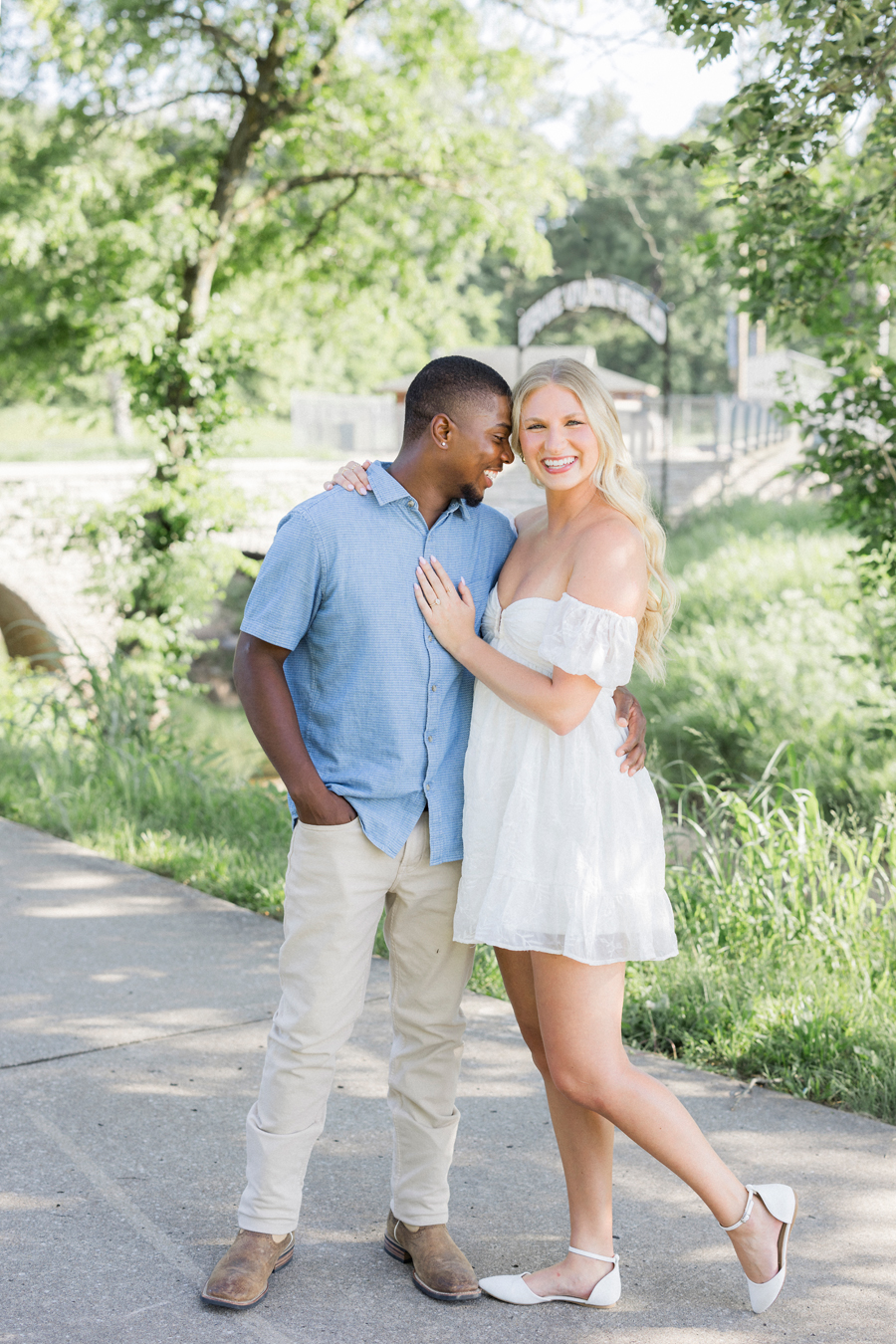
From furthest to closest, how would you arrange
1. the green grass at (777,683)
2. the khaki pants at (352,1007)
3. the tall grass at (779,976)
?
the green grass at (777,683), the tall grass at (779,976), the khaki pants at (352,1007)

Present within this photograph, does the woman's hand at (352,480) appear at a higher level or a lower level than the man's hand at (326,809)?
higher

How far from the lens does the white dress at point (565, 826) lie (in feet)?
7.71

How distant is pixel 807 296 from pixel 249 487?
13396 mm

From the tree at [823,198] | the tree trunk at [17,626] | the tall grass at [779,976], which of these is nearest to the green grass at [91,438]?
the tree trunk at [17,626]

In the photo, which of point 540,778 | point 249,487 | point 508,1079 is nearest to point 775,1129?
point 508,1079

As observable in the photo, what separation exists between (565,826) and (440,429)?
0.79 meters

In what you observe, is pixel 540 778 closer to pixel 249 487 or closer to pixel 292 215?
pixel 292 215

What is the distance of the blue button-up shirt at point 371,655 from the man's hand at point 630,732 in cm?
33

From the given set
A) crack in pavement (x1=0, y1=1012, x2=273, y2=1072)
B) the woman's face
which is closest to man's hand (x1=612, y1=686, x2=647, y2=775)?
the woman's face

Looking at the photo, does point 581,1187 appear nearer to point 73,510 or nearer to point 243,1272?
point 243,1272

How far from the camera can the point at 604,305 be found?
21484mm

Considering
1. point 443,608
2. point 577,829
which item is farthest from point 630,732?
point 443,608

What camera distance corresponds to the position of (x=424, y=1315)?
2.45 meters

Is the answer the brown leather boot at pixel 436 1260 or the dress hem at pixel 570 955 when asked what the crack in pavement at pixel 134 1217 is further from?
the dress hem at pixel 570 955
